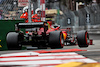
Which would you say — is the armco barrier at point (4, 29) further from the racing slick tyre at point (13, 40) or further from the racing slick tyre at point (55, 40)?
the racing slick tyre at point (55, 40)

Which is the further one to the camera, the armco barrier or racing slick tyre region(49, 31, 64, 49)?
the armco barrier

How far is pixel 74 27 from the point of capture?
25250 mm

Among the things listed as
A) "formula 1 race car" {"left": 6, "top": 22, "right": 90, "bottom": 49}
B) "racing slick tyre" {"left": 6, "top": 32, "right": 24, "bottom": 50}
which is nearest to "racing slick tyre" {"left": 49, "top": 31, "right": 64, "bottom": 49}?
"formula 1 race car" {"left": 6, "top": 22, "right": 90, "bottom": 49}

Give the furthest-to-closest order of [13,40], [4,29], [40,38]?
[4,29]
[40,38]
[13,40]

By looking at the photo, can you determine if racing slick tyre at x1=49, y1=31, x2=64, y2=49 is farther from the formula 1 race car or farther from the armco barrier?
the armco barrier

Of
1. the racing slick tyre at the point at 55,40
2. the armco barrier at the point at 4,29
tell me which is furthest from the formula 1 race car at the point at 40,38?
the armco barrier at the point at 4,29

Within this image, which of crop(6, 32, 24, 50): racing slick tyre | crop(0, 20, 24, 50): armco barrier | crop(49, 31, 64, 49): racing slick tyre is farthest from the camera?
crop(0, 20, 24, 50): armco barrier

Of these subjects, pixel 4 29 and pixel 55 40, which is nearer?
pixel 55 40

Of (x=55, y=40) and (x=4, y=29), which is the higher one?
(x=4, y=29)

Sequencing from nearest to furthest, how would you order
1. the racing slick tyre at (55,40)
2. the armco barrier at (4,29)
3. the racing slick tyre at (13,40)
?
the racing slick tyre at (55,40) < the racing slick tyre at (13,40) < the armco barrier at (4,29)

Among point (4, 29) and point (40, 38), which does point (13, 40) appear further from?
point (4, 29)

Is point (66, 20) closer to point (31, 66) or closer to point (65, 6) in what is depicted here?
point (65, 6)

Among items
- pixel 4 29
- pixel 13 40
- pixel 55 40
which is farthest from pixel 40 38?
pixel 4 29

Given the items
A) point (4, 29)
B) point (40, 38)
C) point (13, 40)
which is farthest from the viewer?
point (4, 29)
